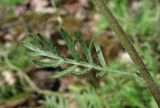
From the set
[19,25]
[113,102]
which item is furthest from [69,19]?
[113,102]

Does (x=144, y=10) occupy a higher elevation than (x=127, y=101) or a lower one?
higher

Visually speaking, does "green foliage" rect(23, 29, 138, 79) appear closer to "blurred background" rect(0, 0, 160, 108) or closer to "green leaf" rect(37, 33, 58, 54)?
"green leaf" rect(37, 33, 58, 54)

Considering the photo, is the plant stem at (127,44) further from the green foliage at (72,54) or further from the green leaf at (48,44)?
the green leaf at (48,44)

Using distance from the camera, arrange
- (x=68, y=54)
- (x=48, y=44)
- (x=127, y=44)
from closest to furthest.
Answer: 1. (x=127, y=44)
2. (x=48, y=44)
3. (x=68, y=54)

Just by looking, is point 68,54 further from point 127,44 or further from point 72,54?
point 127,44

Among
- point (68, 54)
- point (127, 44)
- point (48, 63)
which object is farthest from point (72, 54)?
point (68, 54)

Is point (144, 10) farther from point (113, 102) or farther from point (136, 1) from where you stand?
point (113, 102)

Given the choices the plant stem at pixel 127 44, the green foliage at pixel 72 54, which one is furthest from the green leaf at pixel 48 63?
the plant stem at pixel 127 44
